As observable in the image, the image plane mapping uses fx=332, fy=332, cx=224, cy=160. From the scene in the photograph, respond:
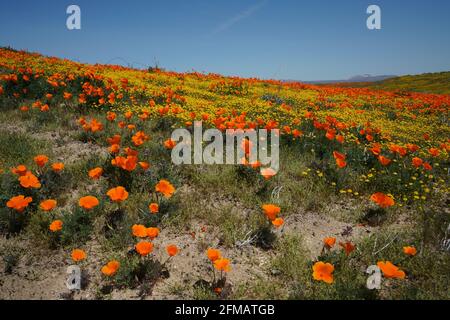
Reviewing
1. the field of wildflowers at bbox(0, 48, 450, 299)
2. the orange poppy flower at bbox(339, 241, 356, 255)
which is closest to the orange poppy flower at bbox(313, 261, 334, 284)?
the field of wildflowers at bbox(0, 48, 450, 299)

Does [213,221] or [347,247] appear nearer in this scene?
[347,247]

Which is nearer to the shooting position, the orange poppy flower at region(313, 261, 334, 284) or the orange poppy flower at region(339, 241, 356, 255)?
the orange poppy flower at region(313, 261, 334, 284)

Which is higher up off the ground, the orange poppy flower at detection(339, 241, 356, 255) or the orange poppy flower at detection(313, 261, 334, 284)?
the orange poppy flower at detection(339, 241, 356, 255)

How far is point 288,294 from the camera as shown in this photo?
3.09 meters

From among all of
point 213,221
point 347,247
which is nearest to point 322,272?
point 347,247

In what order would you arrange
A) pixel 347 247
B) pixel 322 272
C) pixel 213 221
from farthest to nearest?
pixel 213 221 → pixel 347 247 → pixel 322 272

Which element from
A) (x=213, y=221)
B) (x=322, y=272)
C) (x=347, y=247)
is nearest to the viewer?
(x=322, y=272)

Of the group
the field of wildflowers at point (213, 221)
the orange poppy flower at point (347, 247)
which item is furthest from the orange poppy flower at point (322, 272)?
the orange poppy flower at point (347, 247)

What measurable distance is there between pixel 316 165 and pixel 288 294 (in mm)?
2708

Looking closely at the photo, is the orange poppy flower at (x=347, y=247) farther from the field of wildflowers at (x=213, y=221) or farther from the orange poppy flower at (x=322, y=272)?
the orange poppy flower at (x=322, y=272)

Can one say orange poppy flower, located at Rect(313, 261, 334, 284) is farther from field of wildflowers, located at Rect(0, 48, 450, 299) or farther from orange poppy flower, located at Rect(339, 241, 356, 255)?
orange poppy flower, located at Rect(339, 241, 356, 255)

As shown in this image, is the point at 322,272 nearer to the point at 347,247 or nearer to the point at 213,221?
the point at 347,247
